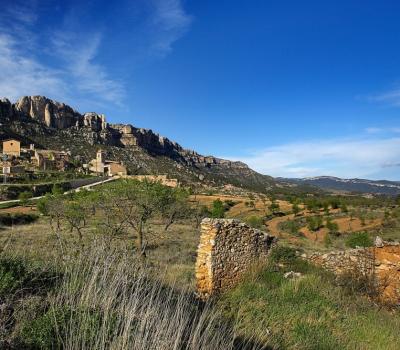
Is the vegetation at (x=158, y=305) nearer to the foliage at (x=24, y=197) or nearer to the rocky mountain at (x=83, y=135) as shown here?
the foliage at (x=24, y=197)

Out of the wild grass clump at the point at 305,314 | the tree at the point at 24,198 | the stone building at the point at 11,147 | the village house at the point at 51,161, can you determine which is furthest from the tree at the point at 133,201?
the stone building at the point at 11,147

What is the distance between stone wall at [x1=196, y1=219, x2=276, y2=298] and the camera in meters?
9.33

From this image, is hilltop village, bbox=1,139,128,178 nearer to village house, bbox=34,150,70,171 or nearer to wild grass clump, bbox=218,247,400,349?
village house, bbox=34,150,70,171

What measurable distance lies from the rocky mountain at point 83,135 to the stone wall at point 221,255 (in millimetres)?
93114

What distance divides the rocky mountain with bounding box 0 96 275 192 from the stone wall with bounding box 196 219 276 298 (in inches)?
3666

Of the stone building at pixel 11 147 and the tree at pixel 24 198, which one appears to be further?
the stone building at pixel 11 147

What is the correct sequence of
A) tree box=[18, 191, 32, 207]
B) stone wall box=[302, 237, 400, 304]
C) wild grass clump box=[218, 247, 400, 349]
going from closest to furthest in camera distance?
wild grass clump box=[218, 247, 400, 349]
stone wall box=[302, 237, 400, 304]
tree box=[18, 191, 32, 207]

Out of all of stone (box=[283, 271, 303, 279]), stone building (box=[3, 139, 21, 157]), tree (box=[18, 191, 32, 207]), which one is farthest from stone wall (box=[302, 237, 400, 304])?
stone building (box=[3, 139, 21, 157])

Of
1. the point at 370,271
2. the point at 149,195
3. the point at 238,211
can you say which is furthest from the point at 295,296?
the point at 238,211

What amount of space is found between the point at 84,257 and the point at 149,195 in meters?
15.2

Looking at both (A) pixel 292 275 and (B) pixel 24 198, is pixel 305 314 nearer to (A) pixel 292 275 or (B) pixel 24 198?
(A) pixel 292 275

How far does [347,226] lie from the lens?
4175 cm

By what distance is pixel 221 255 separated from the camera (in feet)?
31.4

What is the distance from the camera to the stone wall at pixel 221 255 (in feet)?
30.6
